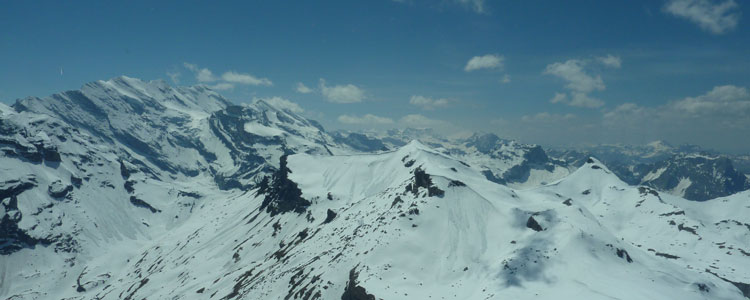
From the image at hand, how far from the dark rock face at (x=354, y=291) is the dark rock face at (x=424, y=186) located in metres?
39.0

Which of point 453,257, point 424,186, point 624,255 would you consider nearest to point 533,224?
point 624,255

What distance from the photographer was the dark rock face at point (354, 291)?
236 feet

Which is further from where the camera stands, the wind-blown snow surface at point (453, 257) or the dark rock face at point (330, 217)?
the dark rock face at point (330, 217)

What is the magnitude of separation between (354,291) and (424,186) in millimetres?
50522

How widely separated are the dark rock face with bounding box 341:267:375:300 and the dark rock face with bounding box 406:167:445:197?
3898cm

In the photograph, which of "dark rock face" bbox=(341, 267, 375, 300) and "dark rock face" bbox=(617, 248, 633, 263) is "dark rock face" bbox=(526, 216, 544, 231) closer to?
"dark rock face" bbox=(617, 248, 633, 263)

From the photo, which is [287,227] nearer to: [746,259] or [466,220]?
[466,220]

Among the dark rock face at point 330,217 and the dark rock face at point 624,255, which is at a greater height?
the dark rock face at point 330,217

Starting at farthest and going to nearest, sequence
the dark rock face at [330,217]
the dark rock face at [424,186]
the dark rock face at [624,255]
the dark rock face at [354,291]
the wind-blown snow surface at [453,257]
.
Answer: the dark rock face at [330,217] → the dark rock face at [424,186] → the dark rock face at [624,255] → the wind-blown snow surface at [453,257] → the dark rock face at [354,291]

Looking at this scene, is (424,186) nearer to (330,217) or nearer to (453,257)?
(453,257)

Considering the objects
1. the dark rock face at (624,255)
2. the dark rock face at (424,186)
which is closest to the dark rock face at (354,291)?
the dark rock face at (424,186)

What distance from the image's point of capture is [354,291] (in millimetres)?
74562

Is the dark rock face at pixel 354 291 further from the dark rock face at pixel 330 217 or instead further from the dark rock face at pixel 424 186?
the dark rock face at pixel 330 217

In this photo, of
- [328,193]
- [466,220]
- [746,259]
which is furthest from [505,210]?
[746,259]
